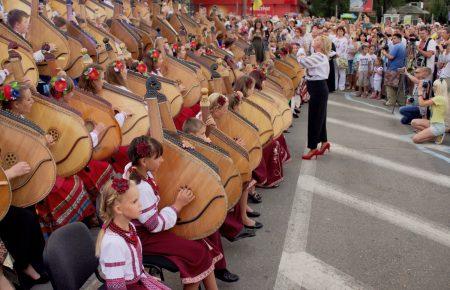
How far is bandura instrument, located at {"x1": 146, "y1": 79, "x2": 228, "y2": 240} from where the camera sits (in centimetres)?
299

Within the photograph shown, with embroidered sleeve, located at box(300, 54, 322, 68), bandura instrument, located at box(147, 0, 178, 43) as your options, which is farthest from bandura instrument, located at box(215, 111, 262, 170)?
bandura instrument, located at box(147, 0, 178, 43)

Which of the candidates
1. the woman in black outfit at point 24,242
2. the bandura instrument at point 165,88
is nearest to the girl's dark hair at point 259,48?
the bandura instrument at point 165,88

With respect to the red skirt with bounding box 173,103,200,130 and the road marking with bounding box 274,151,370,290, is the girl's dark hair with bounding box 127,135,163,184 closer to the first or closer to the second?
the road marking with bounding box 274,151,370,290

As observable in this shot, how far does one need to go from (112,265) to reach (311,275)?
1935mm

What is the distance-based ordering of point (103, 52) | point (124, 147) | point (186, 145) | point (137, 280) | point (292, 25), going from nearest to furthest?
point (137, 280), point (186, 145), point (124, 147), point (103, 52), point (292, 25)

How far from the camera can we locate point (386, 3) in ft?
140

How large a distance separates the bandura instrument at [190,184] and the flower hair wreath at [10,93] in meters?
0.99

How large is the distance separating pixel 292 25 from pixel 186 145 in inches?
566

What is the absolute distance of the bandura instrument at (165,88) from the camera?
5.15 m

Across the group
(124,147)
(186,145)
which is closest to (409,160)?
(124,147)

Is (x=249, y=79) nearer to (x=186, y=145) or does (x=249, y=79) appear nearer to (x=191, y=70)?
(x=191, y=70)

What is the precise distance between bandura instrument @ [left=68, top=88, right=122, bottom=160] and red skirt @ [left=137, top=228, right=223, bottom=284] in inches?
51.5

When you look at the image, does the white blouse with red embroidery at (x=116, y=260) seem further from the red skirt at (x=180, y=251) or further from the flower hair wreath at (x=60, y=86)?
the flower hair wreath at (x=60, y=86)

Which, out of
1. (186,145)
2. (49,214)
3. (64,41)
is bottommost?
(49,214)
